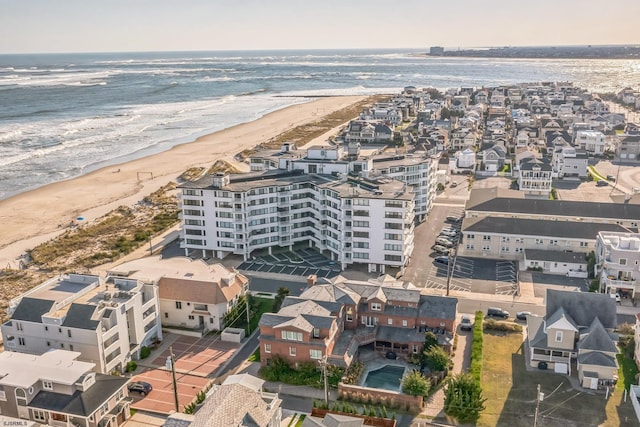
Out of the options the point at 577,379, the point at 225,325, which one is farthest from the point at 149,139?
the point at 577,379

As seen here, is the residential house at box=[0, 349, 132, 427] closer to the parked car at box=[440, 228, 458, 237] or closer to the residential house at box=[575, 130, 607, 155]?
the parked car at box=[440, 228, 458, 237]

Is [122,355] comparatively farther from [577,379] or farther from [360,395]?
[577,379]

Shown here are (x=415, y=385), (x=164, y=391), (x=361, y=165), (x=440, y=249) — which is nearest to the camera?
(x=415, y=385)

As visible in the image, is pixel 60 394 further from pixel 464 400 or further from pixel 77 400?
pixel 464 400

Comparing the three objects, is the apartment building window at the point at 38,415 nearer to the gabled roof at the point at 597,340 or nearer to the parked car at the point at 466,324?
the parked car at the point at 466,324

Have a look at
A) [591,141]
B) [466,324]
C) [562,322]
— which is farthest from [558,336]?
[591,141]

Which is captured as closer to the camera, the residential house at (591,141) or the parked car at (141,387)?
the parked car at (141,387)

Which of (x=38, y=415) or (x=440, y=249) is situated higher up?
(x=38, y=415)

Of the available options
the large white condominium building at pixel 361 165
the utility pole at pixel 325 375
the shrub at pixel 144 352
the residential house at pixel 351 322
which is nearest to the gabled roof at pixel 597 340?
the residential house at pixel 351 322
